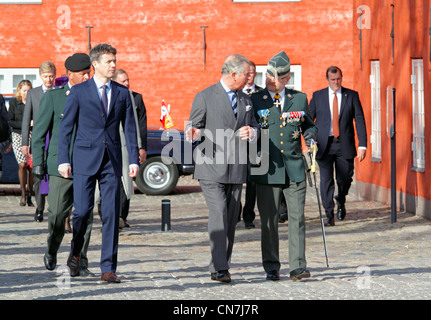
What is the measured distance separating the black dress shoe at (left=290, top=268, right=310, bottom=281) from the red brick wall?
20.1m

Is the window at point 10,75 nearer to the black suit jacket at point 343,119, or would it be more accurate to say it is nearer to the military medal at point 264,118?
the black suit jacket at point 343,119

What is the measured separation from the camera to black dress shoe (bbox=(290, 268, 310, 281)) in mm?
9055

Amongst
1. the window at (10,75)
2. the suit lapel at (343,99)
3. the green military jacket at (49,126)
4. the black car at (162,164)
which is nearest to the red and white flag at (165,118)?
the window at (10,75)

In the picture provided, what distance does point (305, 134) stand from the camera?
9391 millimetres

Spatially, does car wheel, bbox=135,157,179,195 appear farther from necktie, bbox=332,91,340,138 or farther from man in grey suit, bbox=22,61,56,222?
man in grey suit, bbox=22,61,56,222

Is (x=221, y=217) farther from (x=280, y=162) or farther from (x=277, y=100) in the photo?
(x=277, y=100)

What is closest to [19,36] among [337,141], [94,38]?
[94,38]

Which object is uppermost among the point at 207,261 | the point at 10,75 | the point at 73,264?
the point at 10,75

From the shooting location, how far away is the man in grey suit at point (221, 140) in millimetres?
9195

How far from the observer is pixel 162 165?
1950cm

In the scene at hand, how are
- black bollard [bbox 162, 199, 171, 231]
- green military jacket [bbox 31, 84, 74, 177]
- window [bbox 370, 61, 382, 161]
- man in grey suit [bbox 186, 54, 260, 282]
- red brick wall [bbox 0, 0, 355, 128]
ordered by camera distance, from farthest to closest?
red brick wall [bbox 0, 0, 355, 128] → window [bbox 370, 61, 382, 161] → black bollard [bbox 162, 199, 171, 231] → green military jacket [bbox 31, 84, 74, 177] → man in grey suit [bbox 186, 54, 260, 282]

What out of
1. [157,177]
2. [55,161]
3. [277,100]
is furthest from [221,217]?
[157,177]

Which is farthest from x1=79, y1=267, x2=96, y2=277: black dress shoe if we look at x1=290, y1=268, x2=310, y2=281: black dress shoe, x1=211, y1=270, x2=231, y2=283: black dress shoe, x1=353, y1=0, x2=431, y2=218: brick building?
x1=353, y1=0, x2=431, y2=218: brick building

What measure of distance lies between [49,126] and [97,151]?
956 millimetres
